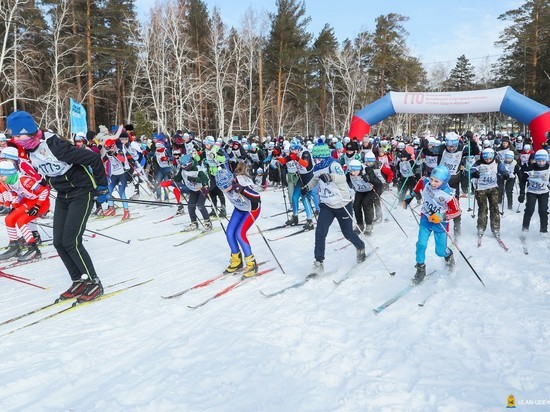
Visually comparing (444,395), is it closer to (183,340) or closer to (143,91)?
(183,340)

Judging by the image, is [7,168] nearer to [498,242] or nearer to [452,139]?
[452,139]

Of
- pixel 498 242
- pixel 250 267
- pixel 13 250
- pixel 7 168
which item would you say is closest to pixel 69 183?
pixel 250 267

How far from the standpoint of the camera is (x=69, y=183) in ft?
14.0

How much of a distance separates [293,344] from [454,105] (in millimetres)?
17719

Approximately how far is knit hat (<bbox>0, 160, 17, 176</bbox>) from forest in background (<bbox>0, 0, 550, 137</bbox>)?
17.0 m

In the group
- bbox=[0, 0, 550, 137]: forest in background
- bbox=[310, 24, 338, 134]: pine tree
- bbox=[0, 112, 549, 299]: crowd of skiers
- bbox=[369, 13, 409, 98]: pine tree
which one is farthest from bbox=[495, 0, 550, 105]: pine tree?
bbox=[0, 112, 549, 299]: crowd of skiers

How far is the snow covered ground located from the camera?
8.67 ft

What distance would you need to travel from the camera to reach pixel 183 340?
3527 mm

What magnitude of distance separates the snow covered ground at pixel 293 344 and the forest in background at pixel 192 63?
20.4 metres

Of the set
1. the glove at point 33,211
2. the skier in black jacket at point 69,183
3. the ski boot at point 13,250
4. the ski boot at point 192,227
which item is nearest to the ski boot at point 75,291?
the skier in black jacket at point 69,183

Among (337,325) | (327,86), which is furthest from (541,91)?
(337,325)

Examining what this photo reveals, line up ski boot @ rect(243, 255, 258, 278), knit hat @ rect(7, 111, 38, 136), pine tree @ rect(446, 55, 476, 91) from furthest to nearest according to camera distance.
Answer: pine tree @ rect(446, 55, 476, 91) < ski boot @ rect(243, 255, 258, 278) < knit hat @ rect(7, 111, 38, 136)

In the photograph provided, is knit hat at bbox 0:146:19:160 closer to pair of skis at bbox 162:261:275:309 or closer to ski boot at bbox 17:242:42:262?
ski boot at bbox 17:242:42:262

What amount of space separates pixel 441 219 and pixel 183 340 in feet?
10.7
